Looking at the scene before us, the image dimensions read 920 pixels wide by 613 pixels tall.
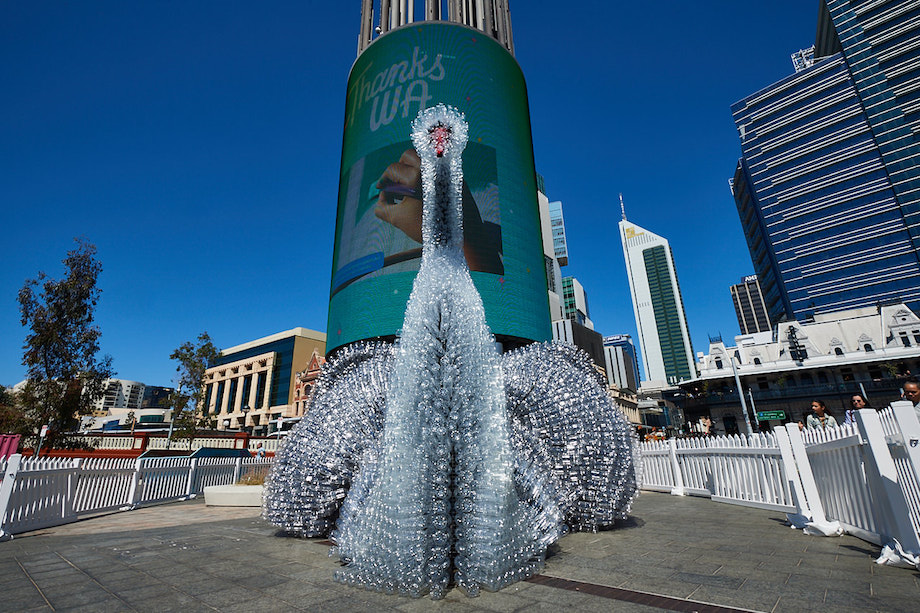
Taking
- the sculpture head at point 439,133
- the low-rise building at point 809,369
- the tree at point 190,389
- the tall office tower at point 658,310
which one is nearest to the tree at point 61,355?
the tree at point 190,389

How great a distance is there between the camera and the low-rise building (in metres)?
38.2

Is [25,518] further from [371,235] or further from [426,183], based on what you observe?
[371,235]

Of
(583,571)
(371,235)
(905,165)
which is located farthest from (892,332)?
(583,571)

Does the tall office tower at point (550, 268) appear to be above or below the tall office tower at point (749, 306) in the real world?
below

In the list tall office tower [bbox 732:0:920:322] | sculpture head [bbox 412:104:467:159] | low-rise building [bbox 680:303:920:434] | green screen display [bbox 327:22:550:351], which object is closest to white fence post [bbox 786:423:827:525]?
sculpture head [bbox 412:104:467:159]

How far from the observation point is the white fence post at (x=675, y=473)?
9.28m

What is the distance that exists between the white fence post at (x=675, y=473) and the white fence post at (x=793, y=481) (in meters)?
3.90

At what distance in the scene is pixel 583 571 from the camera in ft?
11.7

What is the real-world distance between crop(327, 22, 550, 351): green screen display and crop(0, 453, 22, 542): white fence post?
16393 millimetres

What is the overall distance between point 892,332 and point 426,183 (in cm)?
5599

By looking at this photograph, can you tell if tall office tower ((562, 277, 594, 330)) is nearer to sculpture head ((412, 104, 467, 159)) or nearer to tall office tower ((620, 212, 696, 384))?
tall office tower ((620, 212, 696, 384))

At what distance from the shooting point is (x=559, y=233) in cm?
9962

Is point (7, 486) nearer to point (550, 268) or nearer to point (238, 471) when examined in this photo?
point (238, 471)

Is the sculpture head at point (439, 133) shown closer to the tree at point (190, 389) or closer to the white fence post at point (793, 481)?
the white fence post at point (793, 481)
